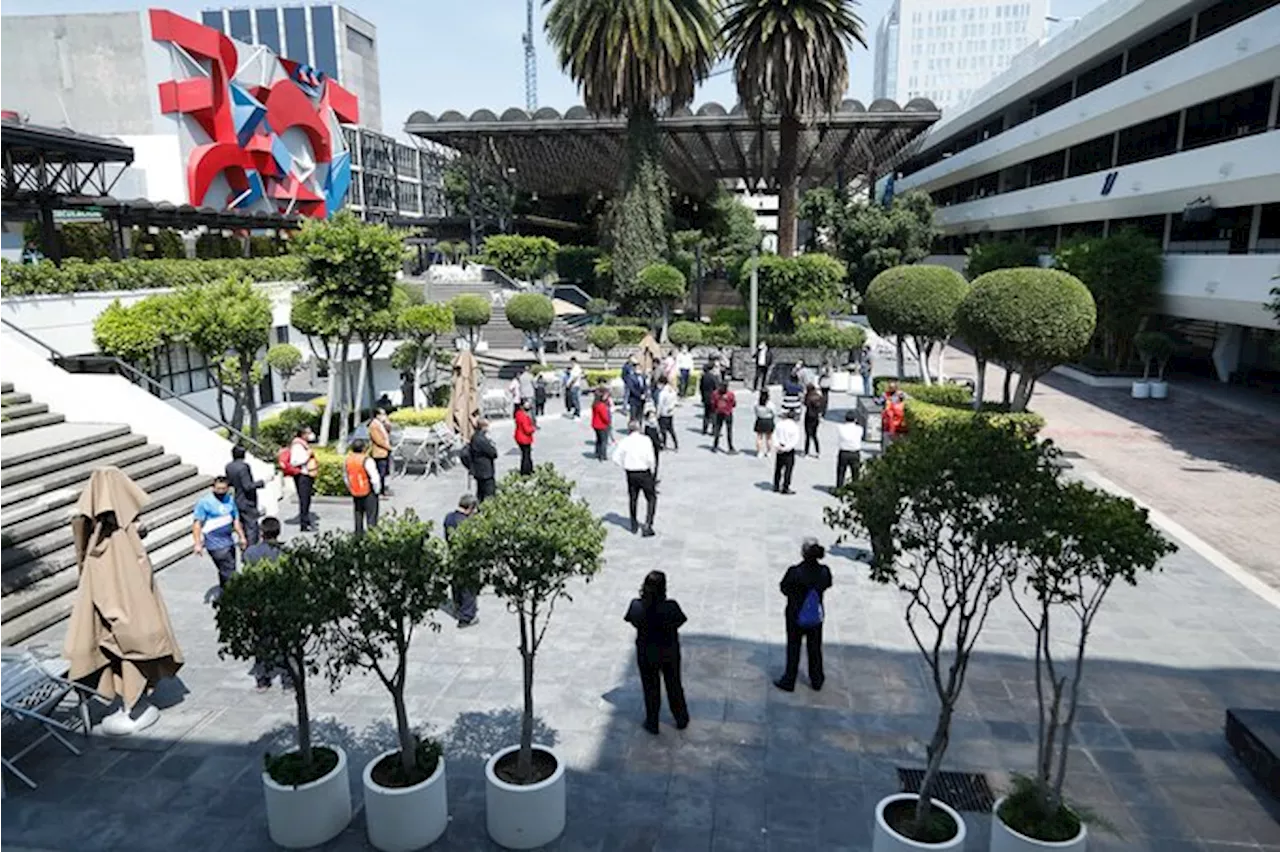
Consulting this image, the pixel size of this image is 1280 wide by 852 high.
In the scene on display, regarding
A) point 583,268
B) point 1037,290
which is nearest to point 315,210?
point 583,268

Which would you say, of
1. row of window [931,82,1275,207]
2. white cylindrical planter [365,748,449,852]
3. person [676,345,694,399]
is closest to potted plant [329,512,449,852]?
white cylindrical planter [365,748,449,852]

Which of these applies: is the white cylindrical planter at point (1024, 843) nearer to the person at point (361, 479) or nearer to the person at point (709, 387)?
the person at point (361, 479)

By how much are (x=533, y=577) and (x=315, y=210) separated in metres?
43.9

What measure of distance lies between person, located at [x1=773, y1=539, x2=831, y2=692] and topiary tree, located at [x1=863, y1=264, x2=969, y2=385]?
12.8m

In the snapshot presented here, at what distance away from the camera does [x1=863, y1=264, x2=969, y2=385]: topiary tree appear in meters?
18.6

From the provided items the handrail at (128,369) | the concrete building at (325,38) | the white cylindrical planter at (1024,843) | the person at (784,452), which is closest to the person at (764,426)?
the person at (784,452)

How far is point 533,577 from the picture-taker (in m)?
5.09

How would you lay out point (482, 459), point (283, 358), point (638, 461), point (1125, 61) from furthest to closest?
point (1125, 61), point (283, 358), point (482, 459), point (638, 461)

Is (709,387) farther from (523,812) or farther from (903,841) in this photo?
(903,841)

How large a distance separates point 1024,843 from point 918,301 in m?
15.3

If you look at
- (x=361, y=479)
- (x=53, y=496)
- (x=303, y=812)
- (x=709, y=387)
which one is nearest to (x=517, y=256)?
(x=709, y=387)

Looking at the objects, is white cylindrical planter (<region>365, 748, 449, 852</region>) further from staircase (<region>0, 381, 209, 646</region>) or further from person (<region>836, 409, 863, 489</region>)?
person (<region>836, 409, 863, 489</region>)

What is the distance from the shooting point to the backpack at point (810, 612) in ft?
23.4

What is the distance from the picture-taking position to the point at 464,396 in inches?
599
